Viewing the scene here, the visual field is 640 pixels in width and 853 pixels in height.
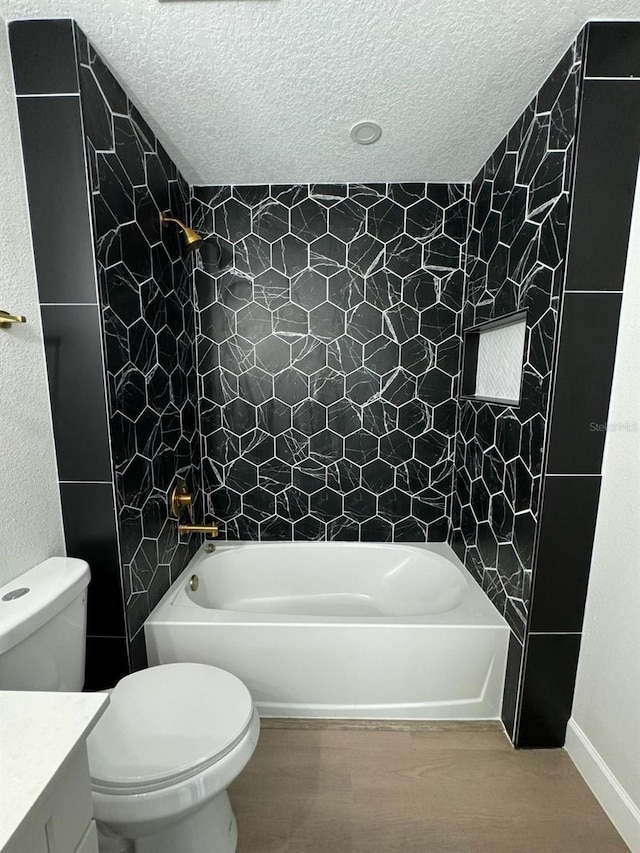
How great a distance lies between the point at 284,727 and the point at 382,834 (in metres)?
0.48

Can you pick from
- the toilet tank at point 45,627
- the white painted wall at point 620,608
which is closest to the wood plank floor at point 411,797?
the white painted wall at point 620,608

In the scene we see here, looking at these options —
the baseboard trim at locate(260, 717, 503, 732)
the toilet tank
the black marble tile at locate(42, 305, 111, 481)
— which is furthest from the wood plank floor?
the black marble tile at locate(42, 305, 111, 481)

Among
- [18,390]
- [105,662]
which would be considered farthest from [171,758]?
[18,390]

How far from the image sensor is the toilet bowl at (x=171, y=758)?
0.88 metres

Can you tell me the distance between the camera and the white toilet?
2.89ft

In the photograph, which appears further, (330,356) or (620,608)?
(330,356)

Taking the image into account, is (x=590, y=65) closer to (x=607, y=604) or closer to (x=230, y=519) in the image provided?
(x=607, y=604)

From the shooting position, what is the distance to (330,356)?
78.8 inches

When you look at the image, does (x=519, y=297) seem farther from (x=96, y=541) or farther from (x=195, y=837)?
(x=195, y=837)

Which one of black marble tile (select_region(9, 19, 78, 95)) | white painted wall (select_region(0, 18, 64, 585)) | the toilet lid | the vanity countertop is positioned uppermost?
black marble tile (select_region(9, 19, 78, 95))

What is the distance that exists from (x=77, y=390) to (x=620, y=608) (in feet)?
5.79

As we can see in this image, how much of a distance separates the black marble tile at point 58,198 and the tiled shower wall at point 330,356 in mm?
852

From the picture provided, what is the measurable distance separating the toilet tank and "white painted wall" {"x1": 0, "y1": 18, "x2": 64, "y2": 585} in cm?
10

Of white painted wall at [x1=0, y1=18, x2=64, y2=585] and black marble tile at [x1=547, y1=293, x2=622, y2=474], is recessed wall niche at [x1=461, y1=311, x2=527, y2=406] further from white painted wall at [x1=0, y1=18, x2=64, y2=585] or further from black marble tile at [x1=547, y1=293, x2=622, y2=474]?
white painted wall at [x1=0, y1=18, x2=64, y2=585]
